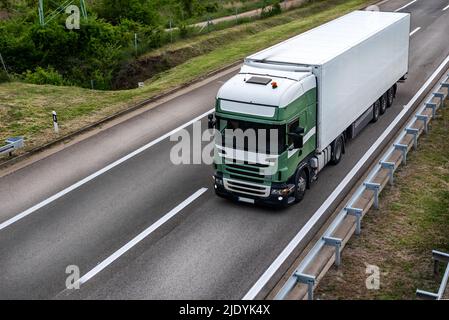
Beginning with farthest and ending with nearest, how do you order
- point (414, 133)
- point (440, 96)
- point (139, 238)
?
point (440, 96)
point (414, 133)
point (139, 238)

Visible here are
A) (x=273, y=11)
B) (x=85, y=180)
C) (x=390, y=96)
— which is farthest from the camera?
(x=273, y=11)

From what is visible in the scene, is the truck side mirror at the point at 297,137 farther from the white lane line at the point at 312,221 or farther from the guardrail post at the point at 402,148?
the guardrail post at the point at 402,148

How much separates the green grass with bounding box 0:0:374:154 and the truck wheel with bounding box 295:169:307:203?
979 cm

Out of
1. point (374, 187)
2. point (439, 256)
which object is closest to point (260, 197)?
point (374, 187)

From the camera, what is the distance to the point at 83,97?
26234 millimetres

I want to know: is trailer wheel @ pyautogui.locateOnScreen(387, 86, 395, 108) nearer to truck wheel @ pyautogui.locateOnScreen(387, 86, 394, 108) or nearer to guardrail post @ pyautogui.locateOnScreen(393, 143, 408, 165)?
truck wheel @ pyautogui.locateOnScreen(387, 86, 394, 108)

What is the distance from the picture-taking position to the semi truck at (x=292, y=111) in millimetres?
15797

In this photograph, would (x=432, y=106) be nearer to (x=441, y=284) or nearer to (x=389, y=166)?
(x=389, y=166)

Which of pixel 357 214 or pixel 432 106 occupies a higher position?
pixel 432 106

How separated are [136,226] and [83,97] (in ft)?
38.1

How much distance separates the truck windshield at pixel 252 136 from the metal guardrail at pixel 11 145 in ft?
26.5

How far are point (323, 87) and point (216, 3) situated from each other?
120 ft

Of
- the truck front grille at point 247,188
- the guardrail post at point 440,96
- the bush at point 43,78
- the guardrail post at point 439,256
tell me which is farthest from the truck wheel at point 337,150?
the bush at point 43,78

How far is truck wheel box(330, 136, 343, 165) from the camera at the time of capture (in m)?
19.0
